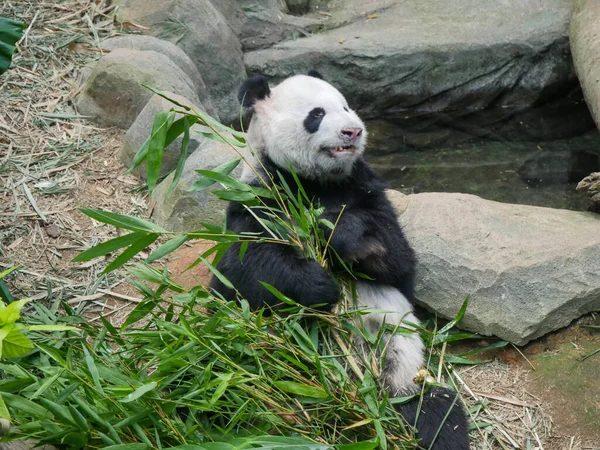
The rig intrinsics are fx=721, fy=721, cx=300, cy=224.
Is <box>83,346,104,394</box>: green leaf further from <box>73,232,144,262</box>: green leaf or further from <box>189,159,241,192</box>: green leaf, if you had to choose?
<box>189,159,241,192</box>: green leaf

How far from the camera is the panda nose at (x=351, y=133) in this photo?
13.3 ft

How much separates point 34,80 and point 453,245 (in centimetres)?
386

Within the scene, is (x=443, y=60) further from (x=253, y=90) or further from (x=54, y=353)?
(x=54, y=353)

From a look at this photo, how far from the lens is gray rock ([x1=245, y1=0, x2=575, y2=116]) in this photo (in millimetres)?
→ 7773

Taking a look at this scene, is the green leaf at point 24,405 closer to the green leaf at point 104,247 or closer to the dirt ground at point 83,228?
the green leaf at point 104,247

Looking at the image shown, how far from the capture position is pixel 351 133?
4.06 m

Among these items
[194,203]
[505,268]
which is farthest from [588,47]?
[194,203]

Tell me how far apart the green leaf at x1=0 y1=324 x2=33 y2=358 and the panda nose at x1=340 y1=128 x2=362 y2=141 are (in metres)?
2.17

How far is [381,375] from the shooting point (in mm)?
3820

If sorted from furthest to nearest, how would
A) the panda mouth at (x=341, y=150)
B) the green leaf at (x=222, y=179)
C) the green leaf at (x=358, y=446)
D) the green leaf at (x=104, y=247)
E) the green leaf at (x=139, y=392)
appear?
1. the panda mouth at (x=341, y=150)
2. the green leaf at (x=222, y=179)
3. the green leaf at (x=104, y=247)
4. the green leaf at (x=358, y=446)
5. the green leaf at (x=139, y=392)

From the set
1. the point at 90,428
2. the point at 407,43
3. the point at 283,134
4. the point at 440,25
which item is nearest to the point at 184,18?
the point at 407,43

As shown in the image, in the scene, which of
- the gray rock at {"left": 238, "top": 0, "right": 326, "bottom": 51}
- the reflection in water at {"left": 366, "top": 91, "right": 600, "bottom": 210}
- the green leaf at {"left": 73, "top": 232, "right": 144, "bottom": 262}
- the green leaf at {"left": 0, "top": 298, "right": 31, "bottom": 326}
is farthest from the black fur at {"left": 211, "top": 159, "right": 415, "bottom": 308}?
the gray rock at {"left": 238, "top": 0, "right": 326, "bottom": 51}

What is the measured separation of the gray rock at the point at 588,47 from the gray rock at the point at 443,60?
691 mm

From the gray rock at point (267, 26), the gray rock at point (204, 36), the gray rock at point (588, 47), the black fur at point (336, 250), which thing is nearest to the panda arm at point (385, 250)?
the black fur at point (336, 250)
